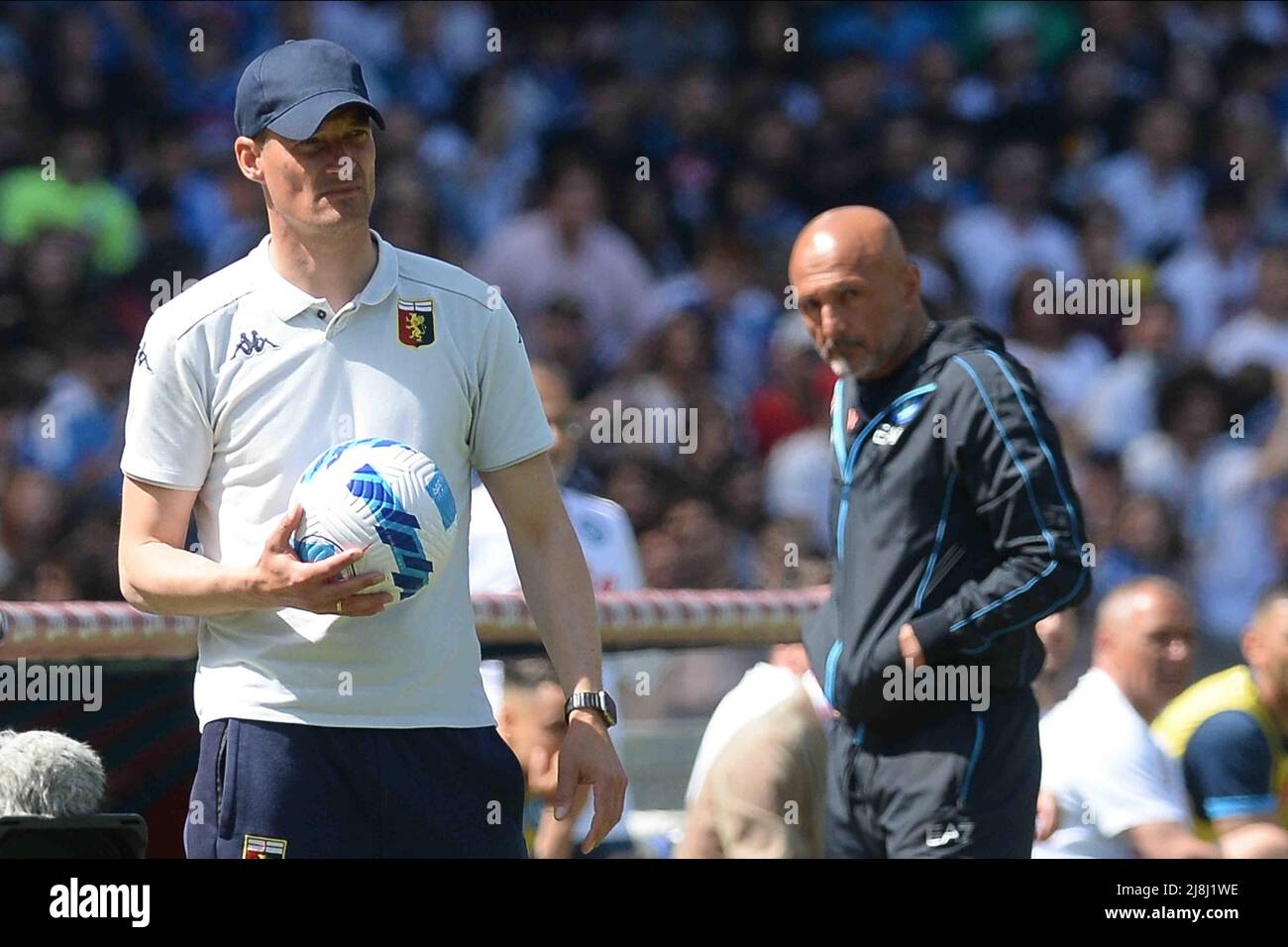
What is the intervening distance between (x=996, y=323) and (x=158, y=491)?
25.8 ft

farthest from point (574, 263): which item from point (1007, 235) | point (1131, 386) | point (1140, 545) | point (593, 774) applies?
point (593, 774)

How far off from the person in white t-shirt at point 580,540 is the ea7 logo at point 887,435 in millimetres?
1082

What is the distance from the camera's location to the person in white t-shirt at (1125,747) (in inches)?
198

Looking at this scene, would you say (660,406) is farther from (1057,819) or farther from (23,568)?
(1057,819)

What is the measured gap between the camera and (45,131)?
10.1 metres

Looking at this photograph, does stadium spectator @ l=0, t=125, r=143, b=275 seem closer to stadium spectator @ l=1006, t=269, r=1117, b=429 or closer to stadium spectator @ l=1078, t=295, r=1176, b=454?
stadium spectator @ l=1006, t=269, r=1117, b=429

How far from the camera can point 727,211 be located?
36.3 feet

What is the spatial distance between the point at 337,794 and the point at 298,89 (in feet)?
3.76

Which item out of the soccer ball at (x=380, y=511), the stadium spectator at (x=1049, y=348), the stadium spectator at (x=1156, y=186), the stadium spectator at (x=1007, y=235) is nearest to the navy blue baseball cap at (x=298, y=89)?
the soccer ball at (x=380, y=511)

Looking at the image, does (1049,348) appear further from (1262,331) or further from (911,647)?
(911,647)

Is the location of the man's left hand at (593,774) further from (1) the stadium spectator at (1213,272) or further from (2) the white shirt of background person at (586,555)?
(1) the stadium spectator at (1213,272)
